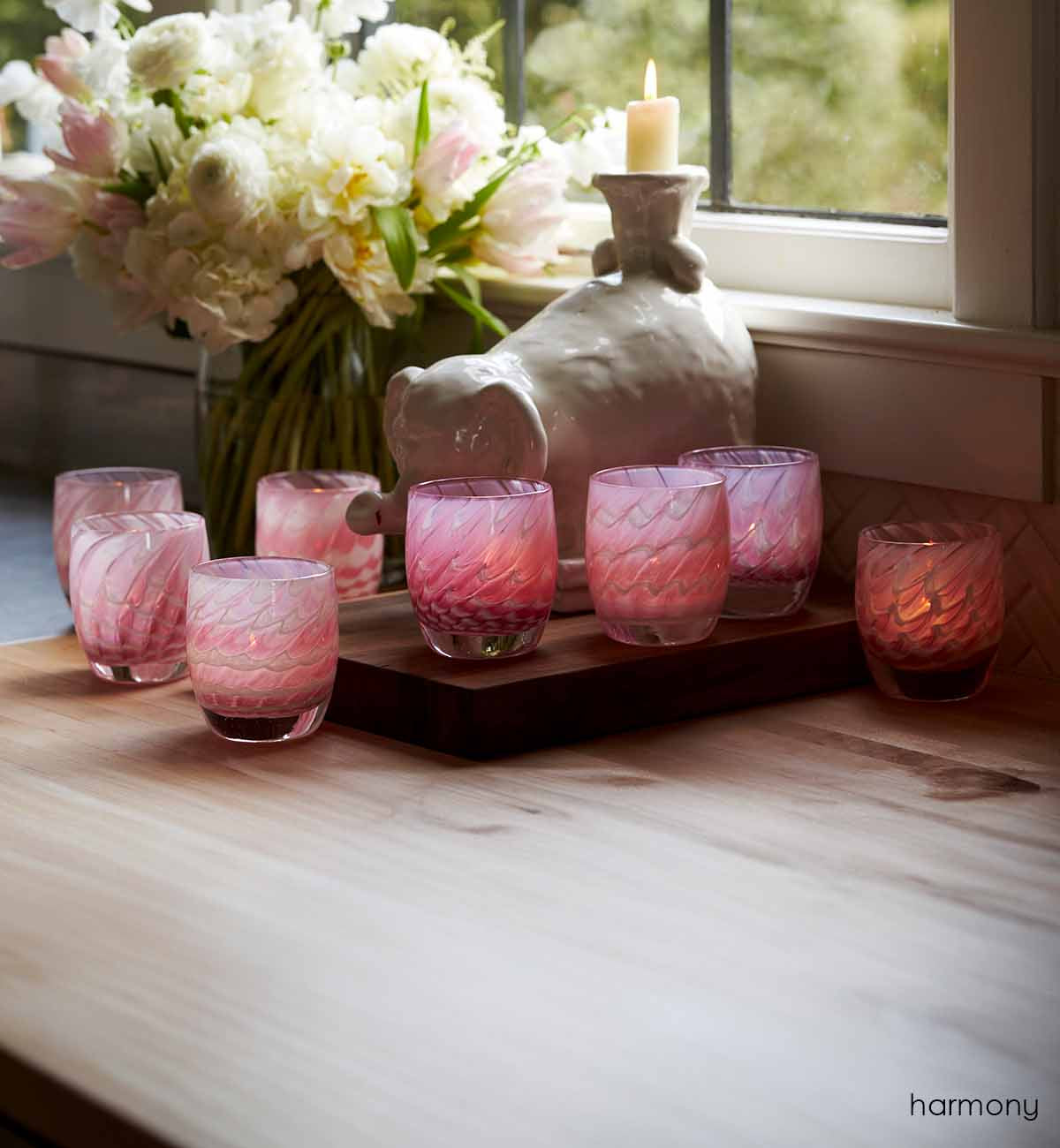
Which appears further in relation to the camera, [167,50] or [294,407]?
[294,407]

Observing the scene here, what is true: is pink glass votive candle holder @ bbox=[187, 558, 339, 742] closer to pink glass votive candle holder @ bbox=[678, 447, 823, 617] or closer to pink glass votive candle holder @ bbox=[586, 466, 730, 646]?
pink glass votive candle holder @ bbox=[586, 466, 730, 646]

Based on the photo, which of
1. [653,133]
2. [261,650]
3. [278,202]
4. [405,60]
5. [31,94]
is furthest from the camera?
[31,94]

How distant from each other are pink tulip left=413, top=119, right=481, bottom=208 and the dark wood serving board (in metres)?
0.41

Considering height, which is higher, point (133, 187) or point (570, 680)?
point (133, 187)

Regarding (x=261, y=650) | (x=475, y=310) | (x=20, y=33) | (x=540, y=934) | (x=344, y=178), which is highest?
(x=20, y=33)

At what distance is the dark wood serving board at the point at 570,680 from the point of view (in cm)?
108

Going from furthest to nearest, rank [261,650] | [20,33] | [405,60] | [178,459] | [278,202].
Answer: [20,33], [178,459], [405,60], [278,202], [261,650]

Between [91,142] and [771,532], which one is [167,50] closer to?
[91,142]

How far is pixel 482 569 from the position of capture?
3.62 feet

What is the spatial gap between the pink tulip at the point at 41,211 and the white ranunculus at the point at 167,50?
13 centimetres

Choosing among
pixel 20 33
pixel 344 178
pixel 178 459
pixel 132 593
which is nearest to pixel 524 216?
pixel 344 178

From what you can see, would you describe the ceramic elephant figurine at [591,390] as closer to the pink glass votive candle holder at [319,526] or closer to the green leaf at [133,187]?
the pink glass votive candle holder at [319,526]

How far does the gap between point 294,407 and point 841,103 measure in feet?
1.81

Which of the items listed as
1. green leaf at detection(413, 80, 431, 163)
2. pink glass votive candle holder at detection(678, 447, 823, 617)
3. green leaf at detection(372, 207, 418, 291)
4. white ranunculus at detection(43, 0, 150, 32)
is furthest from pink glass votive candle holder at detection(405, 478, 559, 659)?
white ranunculus at detection(43, 0, 150, 32)
